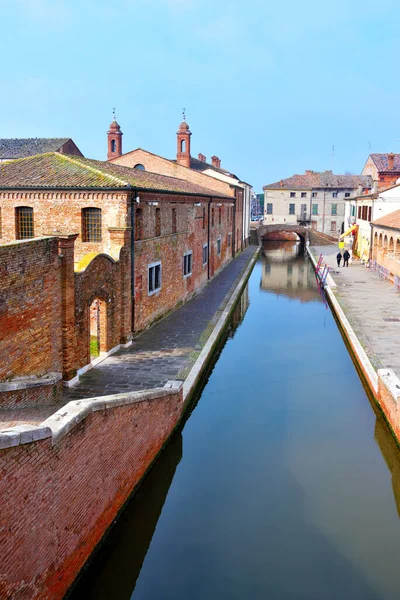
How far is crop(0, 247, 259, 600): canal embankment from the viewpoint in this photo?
21.9ft

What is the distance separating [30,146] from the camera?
161 feet

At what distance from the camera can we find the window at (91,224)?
16156 mm

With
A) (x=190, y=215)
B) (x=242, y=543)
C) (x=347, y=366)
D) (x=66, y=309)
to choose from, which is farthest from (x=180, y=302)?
(x=242, y=543)

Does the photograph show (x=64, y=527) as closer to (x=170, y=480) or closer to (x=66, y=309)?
(x=170, y=480)

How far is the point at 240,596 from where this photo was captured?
8.15 meters

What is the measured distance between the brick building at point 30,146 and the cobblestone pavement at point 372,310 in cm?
2710

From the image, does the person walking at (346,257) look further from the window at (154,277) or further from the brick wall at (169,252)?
the window at (154,277)

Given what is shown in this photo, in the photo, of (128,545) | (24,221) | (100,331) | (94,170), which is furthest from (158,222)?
(128,545)

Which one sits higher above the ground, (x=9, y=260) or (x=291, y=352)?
(x=9, y=260)

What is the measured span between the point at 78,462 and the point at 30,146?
151 ft

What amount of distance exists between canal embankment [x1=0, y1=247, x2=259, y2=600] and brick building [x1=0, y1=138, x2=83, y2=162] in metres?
38.2

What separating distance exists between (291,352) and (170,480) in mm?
9663

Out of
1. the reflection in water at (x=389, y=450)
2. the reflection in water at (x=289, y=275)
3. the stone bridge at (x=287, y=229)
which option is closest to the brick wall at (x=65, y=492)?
the reflection in water at (x=389, y=450)

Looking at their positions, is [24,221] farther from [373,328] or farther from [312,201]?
[312,201]
